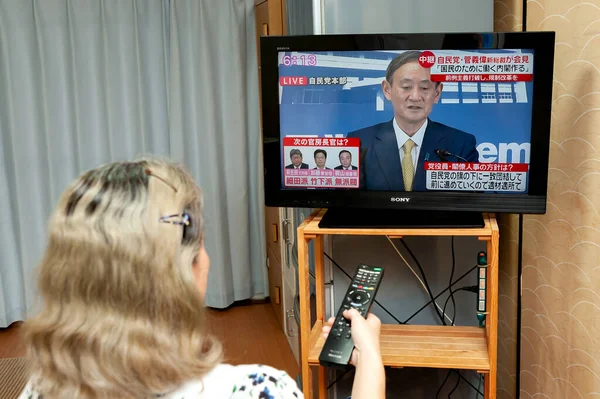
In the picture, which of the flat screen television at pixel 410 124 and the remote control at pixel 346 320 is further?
the flat screen television at pixel 410 124

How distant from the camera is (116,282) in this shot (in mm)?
823

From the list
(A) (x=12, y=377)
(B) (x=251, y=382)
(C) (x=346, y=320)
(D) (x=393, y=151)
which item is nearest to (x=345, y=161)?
(D) (x=393, y=151)

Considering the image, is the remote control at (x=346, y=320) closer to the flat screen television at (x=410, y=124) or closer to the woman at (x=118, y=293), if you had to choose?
the flat screen television at (x=410, y=124)

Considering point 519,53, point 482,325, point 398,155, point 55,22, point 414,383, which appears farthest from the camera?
point 55,22

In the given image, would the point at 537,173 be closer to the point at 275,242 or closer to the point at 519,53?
the point at 519,53

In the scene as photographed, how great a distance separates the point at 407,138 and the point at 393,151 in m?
0.05

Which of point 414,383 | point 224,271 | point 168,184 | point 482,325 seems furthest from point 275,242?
A: point 168,184

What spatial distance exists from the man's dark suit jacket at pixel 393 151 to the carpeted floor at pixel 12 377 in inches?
70.3

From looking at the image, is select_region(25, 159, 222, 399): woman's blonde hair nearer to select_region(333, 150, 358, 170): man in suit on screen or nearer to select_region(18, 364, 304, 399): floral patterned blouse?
select_region(18, 364, 304, 399): floral patterned blouse

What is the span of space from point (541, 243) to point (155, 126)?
7.78 feet

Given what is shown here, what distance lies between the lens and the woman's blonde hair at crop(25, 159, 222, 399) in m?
0.82

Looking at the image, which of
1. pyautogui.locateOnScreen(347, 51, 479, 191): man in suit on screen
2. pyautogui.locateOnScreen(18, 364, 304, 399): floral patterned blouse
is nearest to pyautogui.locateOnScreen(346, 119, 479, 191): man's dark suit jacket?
pyautogui.locateOnScreen(347, 51, 479, 191): man in suit on screen

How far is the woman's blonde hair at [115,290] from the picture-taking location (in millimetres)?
818

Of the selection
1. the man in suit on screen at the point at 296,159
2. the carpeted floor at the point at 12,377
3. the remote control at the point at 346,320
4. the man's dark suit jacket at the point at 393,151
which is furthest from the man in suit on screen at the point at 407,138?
the carpeted floor at the point at 12,377
